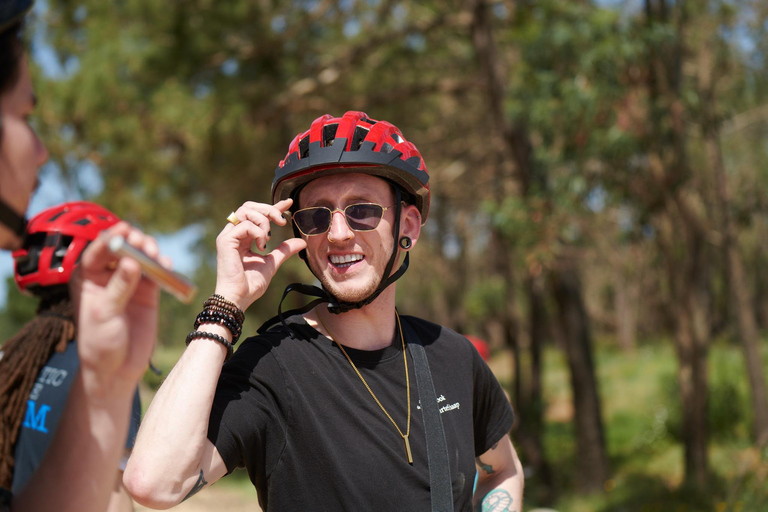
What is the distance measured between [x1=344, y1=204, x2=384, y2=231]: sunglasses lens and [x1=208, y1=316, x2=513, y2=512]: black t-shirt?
0.38 m

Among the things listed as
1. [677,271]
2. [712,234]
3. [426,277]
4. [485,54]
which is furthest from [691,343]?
[426,277]

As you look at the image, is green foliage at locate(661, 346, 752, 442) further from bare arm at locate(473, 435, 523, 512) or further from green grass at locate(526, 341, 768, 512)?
bare arm at locate(473, 435, 523, 512)

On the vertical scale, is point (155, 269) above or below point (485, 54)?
below

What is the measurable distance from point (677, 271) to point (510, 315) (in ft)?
16.8

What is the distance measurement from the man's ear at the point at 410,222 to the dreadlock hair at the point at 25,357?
4.19ft

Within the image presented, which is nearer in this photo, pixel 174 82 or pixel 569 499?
pixel 174 82

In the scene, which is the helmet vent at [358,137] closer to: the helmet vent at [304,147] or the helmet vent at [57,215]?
the helmet vent at [304,147]

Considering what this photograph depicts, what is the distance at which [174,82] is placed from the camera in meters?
10.5

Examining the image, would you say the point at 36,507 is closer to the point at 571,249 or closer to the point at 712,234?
the point at 571,249

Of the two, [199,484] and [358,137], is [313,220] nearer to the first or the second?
[358,137]

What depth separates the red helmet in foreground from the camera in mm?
2549

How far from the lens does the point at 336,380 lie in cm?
230

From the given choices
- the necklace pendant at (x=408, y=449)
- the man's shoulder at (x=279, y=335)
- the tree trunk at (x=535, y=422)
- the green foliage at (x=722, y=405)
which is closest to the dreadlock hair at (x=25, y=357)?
the man's shoulder at (x=279, y=335)

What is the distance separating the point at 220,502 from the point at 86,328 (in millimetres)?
11473
